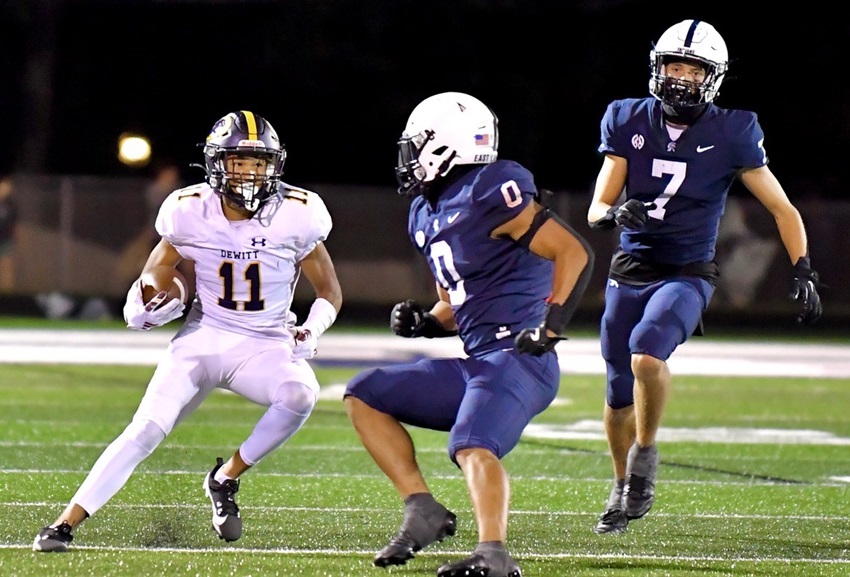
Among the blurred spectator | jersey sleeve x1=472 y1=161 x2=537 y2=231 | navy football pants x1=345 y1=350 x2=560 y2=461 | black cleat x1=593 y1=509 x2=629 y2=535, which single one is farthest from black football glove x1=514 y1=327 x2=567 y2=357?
the blurred spectator

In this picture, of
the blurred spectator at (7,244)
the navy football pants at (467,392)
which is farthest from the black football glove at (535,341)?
the blurred spectator at (7,244)

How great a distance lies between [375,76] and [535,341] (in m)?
17.8

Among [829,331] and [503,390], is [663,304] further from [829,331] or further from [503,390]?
[829,331]

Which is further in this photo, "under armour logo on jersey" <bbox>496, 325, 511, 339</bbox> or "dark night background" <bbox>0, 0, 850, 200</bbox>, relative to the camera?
"dark night background" <bbox>0, 0, 850, 200</bbox>

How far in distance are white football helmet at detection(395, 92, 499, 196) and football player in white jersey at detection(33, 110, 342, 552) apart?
2.29 feet

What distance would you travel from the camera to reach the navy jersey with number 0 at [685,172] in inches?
228

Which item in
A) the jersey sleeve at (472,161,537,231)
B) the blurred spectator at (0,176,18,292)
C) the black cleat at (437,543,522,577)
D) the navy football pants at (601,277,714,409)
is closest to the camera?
the black cleat at (437,543,522,577)

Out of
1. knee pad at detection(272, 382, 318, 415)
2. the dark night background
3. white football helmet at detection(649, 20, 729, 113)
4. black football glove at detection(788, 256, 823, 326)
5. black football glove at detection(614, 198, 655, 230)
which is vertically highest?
white football helmet at detection(649, 20, 729, 113)

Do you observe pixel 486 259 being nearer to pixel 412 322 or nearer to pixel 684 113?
pixel 412 322

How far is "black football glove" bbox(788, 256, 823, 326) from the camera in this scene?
564 centimetres

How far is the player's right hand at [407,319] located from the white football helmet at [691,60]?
143cm

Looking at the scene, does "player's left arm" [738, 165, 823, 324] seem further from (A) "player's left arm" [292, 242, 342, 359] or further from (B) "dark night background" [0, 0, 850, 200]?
(B) "dark night background" [0, 0, 850, 200]

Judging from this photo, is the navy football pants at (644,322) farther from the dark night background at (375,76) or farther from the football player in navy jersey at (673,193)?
the dark night background at (375,76)

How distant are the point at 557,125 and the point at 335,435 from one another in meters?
14.6
